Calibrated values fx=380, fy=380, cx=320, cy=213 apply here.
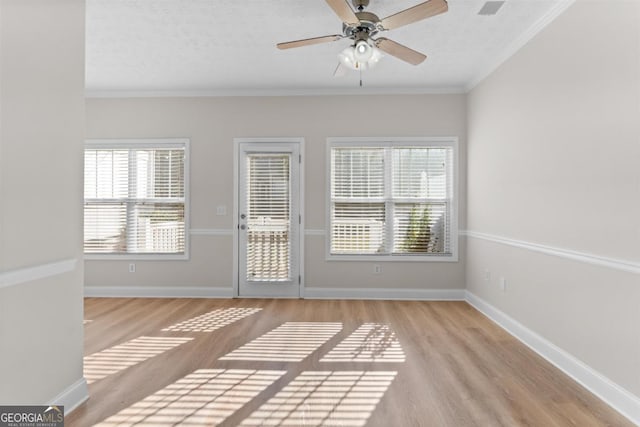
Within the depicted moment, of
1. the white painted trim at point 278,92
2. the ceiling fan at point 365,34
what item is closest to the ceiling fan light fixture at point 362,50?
the ceiling fan at point 365,34

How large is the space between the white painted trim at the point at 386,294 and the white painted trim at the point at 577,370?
985 millimetres

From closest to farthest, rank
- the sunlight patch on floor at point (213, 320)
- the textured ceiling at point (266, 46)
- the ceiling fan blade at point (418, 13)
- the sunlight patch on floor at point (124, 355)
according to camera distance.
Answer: the ceiling fan blade at point (418, 13) → the sunlight patch on floor at point (124, 355) → the textured ceiling at point (266, 46) → the sunlight patch on floor at point (213, 320)

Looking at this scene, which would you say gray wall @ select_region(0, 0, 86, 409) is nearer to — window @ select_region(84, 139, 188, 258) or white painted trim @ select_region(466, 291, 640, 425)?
window @ select_region(84, 139, 188, 258)

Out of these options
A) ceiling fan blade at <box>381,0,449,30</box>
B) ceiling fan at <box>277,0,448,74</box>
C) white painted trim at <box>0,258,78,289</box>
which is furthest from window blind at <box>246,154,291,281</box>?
white painted trim at <box>0,258,78,289</box>

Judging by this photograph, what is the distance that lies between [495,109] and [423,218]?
5.38 feet

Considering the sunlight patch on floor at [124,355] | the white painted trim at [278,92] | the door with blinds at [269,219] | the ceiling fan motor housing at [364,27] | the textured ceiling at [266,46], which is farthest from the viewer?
the door with blinds at [269,219]

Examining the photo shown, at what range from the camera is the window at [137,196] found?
17.3ft

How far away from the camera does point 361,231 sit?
204 inches

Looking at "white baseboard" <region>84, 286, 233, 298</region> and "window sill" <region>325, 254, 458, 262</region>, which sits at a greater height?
"window sill" <region>325, 254, 458, 262</region>

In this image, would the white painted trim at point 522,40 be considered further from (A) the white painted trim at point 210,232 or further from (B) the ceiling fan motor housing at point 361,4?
(A) the white painted trim at point 210,232

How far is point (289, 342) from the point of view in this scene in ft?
11.5

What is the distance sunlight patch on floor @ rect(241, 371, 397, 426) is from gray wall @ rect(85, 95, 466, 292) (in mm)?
2443

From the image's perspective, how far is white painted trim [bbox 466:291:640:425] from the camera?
2242 mm

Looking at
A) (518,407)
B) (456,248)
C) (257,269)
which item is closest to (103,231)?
(257,269)
